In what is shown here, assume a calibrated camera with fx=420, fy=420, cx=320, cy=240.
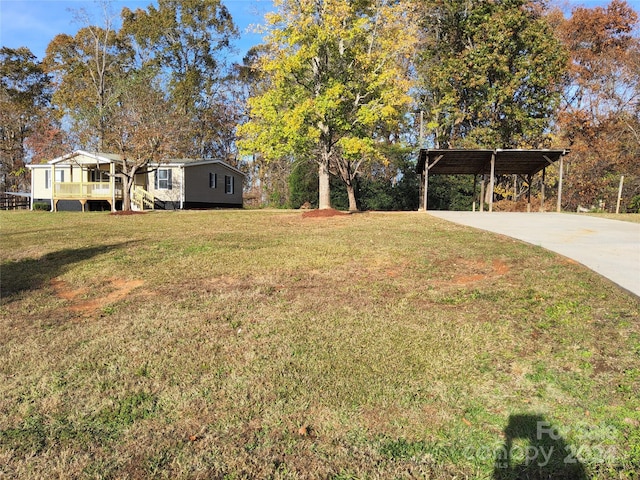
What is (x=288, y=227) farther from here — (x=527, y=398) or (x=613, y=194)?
(x=613, y=194)

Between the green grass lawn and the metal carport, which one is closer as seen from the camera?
the green grass lawn

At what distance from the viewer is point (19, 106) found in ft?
Answer: 126

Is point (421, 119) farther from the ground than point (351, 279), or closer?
farther from the ground

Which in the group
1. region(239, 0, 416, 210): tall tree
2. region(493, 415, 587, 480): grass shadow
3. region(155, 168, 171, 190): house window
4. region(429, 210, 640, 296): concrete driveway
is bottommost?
region(493, 415, 587, 480): grass shadow

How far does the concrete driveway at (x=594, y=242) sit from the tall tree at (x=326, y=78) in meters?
6.36

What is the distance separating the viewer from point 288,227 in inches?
452

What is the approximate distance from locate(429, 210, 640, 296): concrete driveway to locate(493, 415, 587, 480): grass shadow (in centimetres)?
262

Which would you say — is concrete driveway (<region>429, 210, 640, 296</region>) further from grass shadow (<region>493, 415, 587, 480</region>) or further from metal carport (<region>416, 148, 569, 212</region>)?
metal carport (<region>416, 148, 569, 212</region>)

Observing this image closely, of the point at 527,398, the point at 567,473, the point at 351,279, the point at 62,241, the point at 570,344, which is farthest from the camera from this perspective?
the point at 62,241

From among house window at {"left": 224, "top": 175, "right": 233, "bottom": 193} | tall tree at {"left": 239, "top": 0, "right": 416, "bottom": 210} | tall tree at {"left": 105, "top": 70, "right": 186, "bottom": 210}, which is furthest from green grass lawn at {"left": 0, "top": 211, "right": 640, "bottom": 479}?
house window at {"left": 224, "top": 175, "right": 233, "bottom": 193}

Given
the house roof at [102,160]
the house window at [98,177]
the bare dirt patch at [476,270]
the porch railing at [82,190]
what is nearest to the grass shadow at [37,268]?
the bare dirt patch at [476,270]

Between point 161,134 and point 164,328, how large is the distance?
670 inches

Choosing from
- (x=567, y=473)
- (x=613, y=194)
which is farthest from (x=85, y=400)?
(x=613, y=194)

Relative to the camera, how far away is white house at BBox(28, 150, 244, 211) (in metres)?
23.6
